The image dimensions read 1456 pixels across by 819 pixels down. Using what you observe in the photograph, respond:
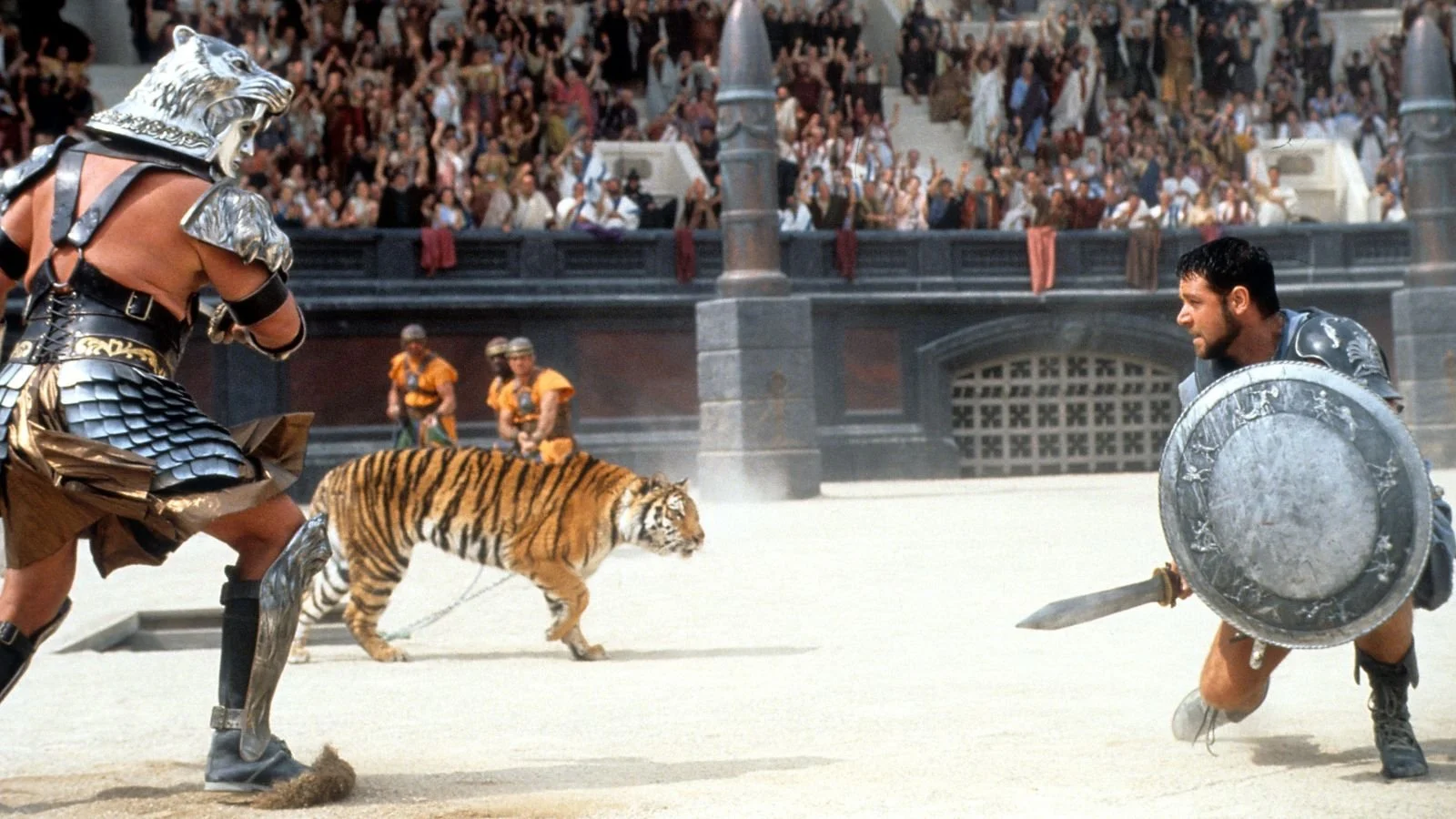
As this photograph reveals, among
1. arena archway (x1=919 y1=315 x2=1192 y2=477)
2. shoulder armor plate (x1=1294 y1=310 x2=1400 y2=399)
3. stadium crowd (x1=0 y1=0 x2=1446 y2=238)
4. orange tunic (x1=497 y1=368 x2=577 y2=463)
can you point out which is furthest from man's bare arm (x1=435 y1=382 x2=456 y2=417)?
shoulder armor plate (x1=1294 y1=310 x2=1400 y2=399)

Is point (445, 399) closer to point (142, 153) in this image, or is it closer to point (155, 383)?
point (142, 153)

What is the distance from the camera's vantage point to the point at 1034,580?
1084 cm

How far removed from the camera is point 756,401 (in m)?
17.6

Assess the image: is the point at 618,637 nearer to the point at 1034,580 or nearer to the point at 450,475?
the point at 450,475

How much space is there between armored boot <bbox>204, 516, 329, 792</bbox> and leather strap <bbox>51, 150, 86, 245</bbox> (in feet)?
3.17

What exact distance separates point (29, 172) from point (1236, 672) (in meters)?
3.45

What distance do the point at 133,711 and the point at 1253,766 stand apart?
4.03 m

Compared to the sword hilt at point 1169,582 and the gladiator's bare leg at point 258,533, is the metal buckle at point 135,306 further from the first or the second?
the sword hilt at point 1169,582

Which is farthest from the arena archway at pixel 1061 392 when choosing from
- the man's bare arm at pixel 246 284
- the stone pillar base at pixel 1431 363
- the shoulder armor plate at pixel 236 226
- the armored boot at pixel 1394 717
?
the shoulder armor plate at pixel 236 226

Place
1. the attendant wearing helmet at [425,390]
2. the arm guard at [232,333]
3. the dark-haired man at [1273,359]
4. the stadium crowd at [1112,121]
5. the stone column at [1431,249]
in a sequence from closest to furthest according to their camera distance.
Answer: the dark-haired man at [1273,359] < the arm guard at [232,333] < the attendant wearing helmet at [425,390] < the stone column at [1431,249] < the stadium crowd at [1112,121]

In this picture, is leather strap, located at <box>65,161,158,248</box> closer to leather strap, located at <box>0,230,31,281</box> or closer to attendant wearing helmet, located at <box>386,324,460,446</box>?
leather strap, located at <box>0,230,31,281</box>

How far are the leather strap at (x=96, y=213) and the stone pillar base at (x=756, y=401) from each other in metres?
12.6

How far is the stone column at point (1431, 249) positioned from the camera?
2000cm

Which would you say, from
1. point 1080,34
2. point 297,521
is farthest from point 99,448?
point 1080,34
